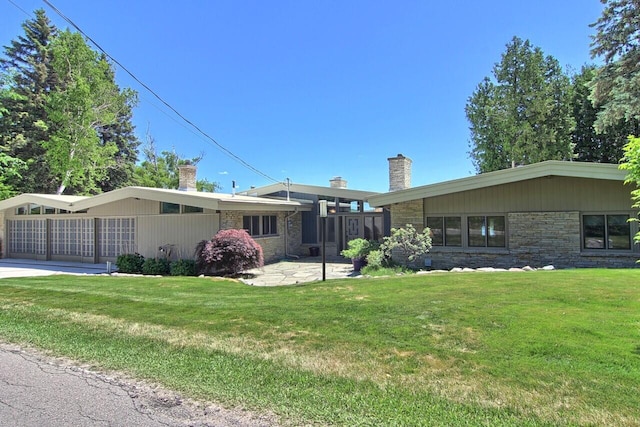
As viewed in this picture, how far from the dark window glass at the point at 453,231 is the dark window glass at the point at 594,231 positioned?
3.49 metres

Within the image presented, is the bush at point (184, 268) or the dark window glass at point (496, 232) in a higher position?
the dark window glass at point (496, 232)

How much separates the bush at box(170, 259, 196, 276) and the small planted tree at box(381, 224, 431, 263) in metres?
6.64

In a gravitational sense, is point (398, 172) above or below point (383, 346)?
above

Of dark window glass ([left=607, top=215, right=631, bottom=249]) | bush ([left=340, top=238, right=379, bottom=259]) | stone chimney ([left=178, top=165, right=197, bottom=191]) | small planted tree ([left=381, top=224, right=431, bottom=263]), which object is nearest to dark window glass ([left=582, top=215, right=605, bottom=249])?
dark window glass ([left=607, top=215, right=631, bottom=249])

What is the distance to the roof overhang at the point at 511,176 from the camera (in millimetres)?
10578

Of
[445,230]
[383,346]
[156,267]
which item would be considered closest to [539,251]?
[445,230]

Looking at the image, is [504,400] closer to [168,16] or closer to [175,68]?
[168,16]

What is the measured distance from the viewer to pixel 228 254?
1259cm

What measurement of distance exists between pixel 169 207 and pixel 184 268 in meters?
2.87

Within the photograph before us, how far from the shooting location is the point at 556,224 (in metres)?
11.5

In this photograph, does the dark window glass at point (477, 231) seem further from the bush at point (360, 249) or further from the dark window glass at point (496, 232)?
the bush at point (360, 249)

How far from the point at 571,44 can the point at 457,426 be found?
2526 cm

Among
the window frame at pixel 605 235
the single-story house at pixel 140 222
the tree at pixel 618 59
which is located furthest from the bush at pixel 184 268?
the tree at pixel 618 59

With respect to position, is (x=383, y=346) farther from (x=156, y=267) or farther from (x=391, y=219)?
(x=156, y=267)
